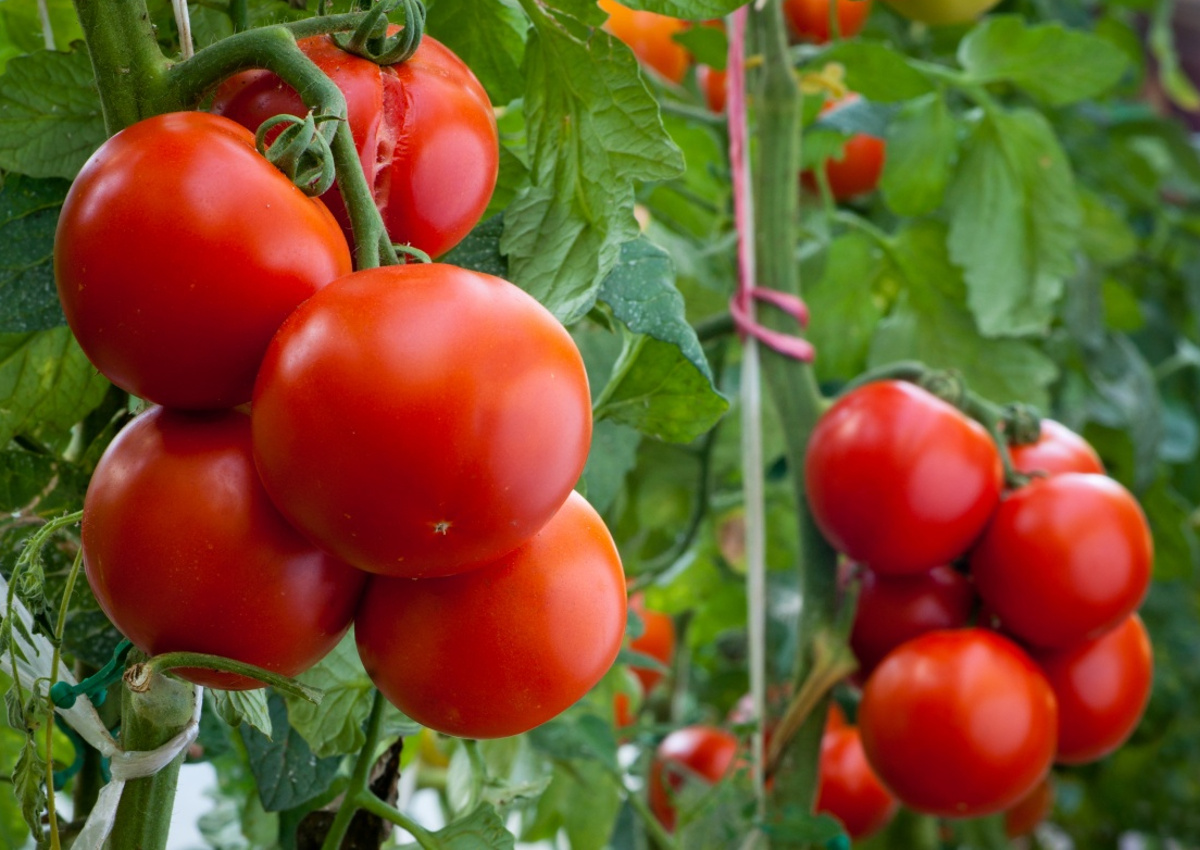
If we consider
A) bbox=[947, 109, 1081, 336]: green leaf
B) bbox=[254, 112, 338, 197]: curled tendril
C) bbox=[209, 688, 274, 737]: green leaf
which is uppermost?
bbox=[254, 112, 338, 197]: curled tendril

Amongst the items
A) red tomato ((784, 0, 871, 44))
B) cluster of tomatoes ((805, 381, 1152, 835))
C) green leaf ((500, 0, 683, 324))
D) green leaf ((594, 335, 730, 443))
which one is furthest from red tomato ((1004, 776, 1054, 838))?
green leaf ((500, 0, 683, 324))

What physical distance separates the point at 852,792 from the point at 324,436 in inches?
25.8

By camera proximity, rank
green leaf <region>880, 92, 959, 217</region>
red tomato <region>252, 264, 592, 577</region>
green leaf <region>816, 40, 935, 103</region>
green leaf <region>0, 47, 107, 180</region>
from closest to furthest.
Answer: red tomato <region>252, 264, 592, 577</region> < green leaf <region>0, 47, 107, 180</region> < green leaf <region>816, 40, 935, 103</region> < green leaf <region>880, 92, 959, 217</region>

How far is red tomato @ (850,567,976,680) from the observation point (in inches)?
27.6

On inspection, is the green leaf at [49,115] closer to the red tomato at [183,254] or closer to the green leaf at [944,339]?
the red tomato at [183,254]

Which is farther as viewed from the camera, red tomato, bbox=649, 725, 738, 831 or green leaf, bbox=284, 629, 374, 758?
red tomato, bbox=649, 725, 738, 831

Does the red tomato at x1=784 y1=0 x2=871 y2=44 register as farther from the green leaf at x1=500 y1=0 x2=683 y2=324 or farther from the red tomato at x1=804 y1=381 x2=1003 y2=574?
the green leaf at x1=500 y1=0 x2=683 y2=324

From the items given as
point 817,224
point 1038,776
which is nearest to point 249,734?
point 1038,776

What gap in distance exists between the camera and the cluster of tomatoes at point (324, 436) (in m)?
0.25

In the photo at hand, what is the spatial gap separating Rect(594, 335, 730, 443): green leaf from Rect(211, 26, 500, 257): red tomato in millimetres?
125

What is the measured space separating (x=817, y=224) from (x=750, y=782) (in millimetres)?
447

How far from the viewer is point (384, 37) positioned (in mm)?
312

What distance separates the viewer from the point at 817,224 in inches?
36.3

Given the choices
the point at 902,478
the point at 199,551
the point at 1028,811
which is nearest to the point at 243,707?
the point at 199,551
